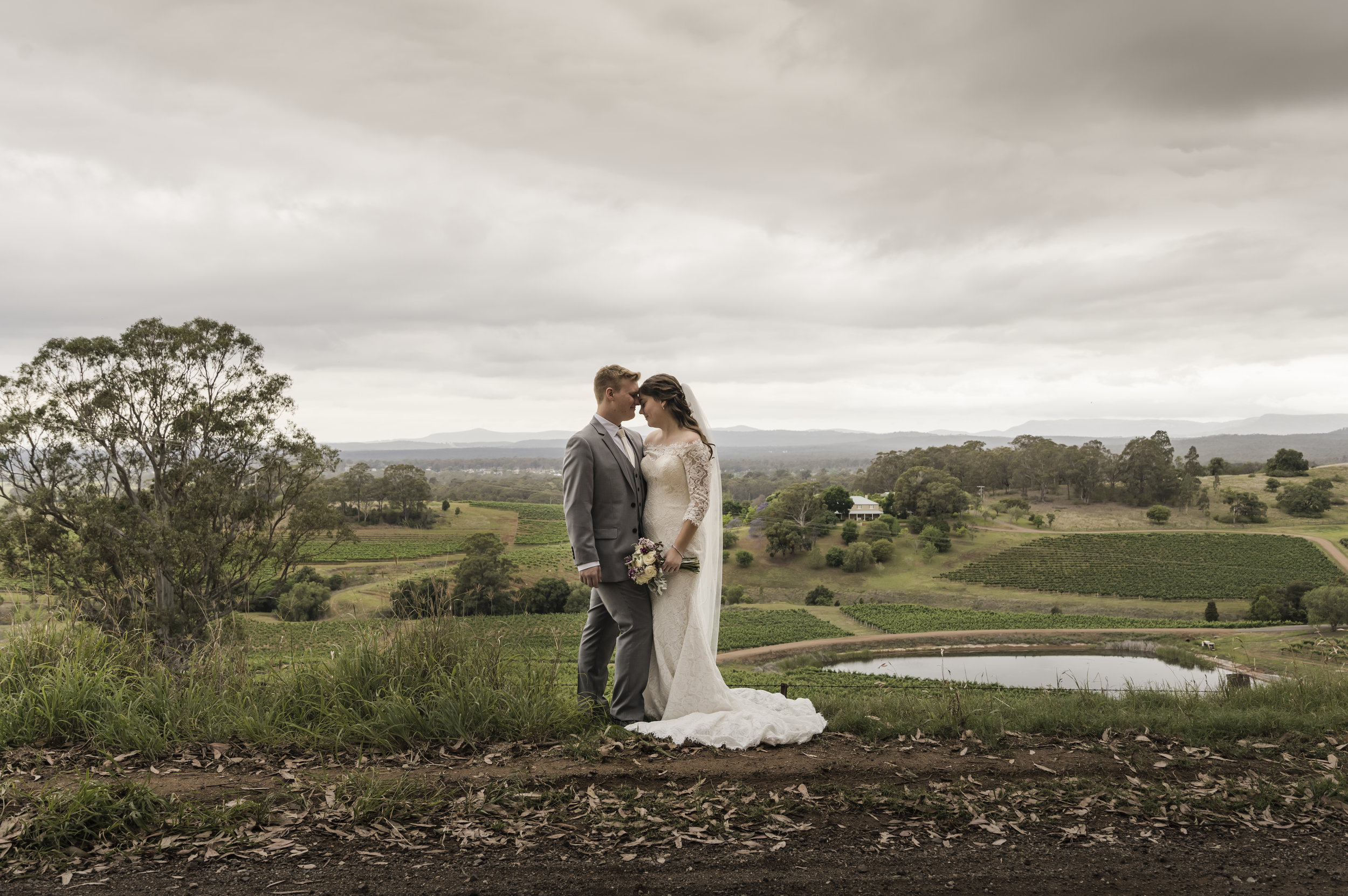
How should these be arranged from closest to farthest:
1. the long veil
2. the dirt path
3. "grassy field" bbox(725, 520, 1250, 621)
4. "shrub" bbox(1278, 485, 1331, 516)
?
the long veil
the dirt path
"grassy field" bbox(725, 520, 1250, 621)
"shrub" bbox(1278, 485, 1331, 516)

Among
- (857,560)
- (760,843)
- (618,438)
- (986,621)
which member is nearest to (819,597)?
(857,560)

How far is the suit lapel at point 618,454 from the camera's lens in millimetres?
5137

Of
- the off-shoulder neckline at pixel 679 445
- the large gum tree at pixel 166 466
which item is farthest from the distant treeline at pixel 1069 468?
the off-shoulder neckline at pixel 679 445

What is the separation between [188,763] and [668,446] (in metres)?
3.39

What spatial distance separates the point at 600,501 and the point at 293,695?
2340 mm

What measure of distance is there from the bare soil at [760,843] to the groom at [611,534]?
0.89 m

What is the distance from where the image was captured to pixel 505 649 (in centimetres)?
526

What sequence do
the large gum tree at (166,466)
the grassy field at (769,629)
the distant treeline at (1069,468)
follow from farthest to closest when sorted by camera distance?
the distant treeline at (1069,468)
the grassy field at (769,629)
the large gum tree at (166,466)

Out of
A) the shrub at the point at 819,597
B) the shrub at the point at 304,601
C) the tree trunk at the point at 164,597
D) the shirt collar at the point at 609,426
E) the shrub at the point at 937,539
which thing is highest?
the shirt collar at the point at 609,426

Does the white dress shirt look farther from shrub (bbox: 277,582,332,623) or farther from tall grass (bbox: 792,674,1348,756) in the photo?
shrub (bbox: 277,582,332,623)

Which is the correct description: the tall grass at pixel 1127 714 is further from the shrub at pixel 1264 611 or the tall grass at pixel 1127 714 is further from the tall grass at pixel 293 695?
the shrub at pixel 1264 611

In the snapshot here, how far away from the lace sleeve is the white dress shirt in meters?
0.39

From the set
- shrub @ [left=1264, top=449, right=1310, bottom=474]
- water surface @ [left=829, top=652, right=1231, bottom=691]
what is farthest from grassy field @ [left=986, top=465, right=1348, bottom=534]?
water surface @ [left=829, top=652, right=1231, bottom=691]

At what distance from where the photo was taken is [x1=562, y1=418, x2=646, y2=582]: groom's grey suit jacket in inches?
197
